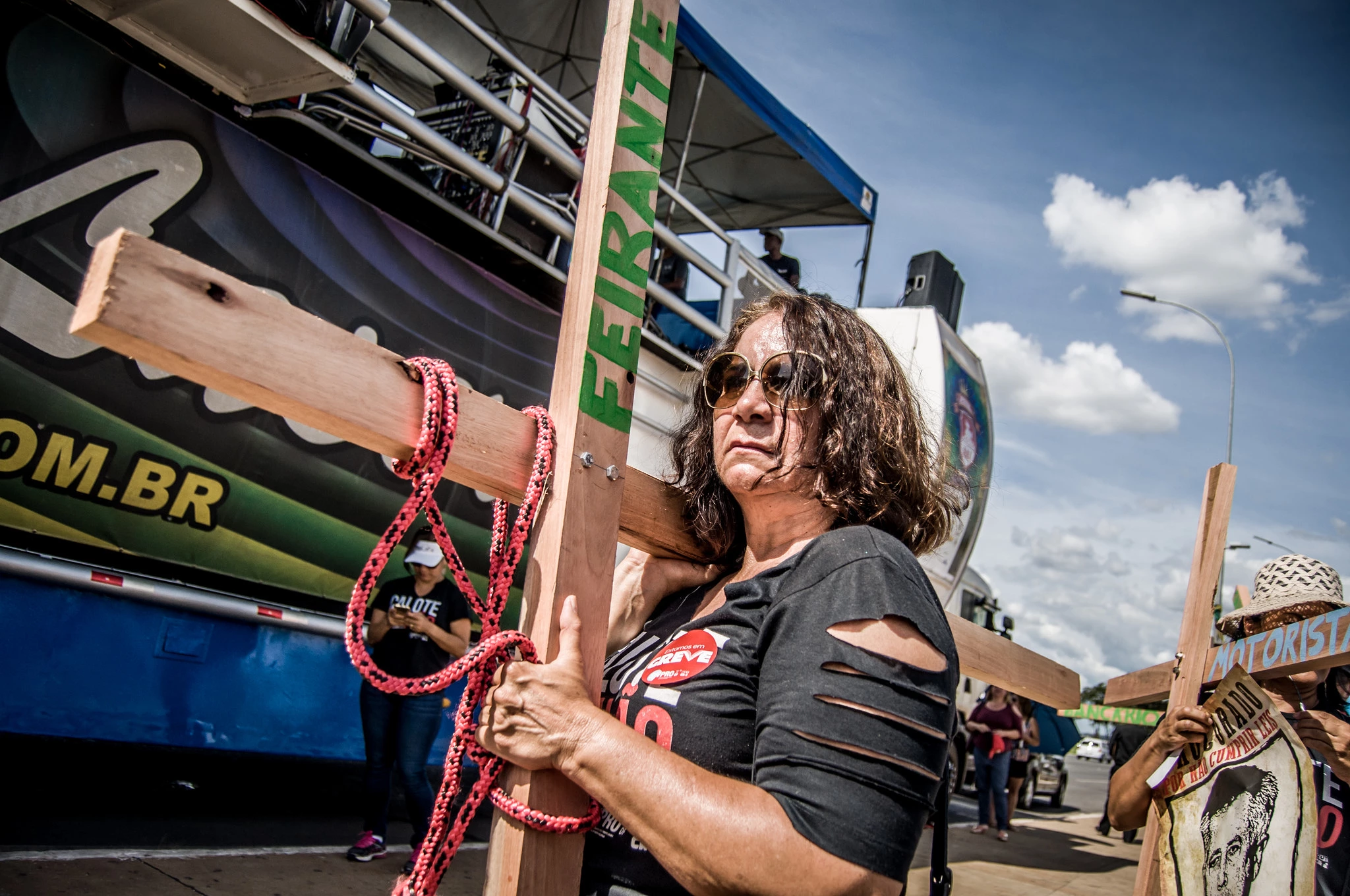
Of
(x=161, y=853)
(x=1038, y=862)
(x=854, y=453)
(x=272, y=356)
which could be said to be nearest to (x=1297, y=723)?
(x=854, y=453)

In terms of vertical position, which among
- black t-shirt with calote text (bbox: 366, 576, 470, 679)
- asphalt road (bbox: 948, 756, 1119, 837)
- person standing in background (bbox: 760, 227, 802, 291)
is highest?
person standing in background (bbox: 760, 227, 802, 291)

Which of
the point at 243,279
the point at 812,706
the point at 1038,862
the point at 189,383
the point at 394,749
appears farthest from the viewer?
the point at 1038,862

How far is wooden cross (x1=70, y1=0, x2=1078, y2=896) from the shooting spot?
82 cm

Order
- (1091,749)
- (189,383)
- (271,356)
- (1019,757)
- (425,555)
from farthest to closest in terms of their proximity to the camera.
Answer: (1091,749) < (1019,757) < (425,555) < (189,383) < (271,356)

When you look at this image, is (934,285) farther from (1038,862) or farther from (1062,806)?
(1062,806)

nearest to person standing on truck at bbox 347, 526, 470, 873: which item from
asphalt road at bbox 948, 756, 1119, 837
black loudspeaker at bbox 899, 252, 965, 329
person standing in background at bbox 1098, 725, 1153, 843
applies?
asphalt road at bbox 948, 756, 1119, 837

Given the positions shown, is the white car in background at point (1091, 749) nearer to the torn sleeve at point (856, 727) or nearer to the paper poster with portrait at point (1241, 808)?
the paper poster with portrait at point (1241, 808)

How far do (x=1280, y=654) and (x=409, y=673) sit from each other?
3.85m

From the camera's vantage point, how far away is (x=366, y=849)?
4172 mm

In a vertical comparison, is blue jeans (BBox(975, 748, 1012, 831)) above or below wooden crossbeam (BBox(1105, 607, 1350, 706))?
below

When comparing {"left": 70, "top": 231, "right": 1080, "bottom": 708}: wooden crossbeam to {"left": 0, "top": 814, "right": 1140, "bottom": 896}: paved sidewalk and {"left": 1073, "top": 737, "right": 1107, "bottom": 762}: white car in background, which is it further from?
{"left": 1073, "top": 737, "right": 1107, "bottom": 762}: white car in background

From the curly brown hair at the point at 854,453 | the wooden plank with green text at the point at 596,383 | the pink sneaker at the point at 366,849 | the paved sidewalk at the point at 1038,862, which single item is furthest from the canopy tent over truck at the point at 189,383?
the paved sidewalk at the point at 1038,862

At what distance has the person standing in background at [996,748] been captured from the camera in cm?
876

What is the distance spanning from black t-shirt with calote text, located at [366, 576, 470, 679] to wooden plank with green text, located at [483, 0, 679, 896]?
11.6ft
